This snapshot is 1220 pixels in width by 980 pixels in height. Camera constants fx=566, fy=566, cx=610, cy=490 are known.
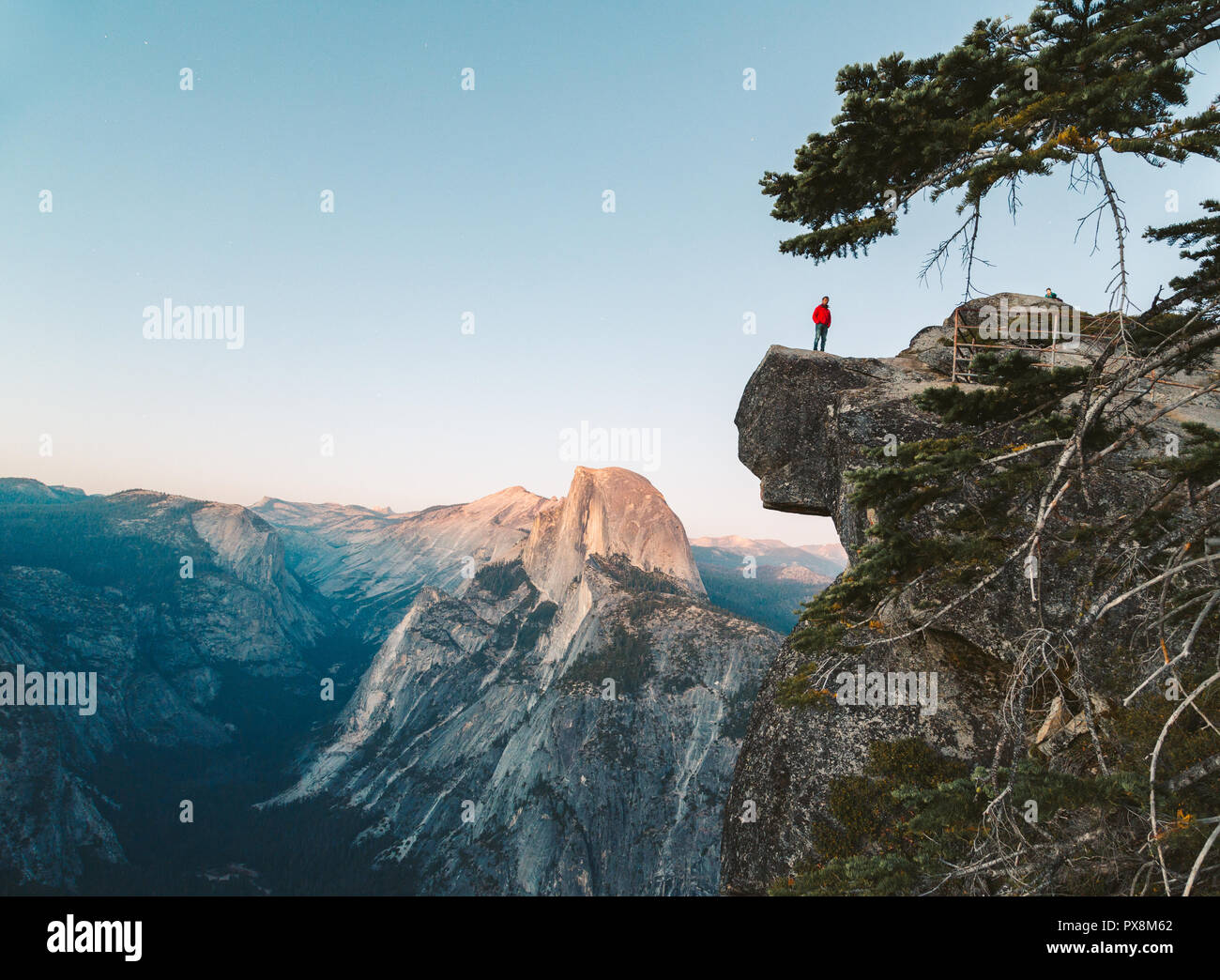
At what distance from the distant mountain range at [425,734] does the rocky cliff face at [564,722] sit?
44cm

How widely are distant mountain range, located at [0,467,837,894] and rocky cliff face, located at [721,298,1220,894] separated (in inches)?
3434

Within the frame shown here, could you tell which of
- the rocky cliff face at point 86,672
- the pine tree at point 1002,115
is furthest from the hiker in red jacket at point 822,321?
the rocky cliff face at point 86,672

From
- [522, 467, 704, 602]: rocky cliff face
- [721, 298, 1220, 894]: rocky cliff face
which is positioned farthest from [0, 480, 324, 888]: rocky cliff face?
[721, 298, 1220, 894]: rocky cliff face

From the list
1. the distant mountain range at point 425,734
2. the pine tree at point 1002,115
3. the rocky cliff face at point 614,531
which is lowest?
the distant mountain range at point 425,734

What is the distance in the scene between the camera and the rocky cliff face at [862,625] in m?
13.0

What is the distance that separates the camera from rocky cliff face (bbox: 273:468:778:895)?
98.2 meters

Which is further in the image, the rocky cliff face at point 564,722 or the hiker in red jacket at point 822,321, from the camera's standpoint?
the rocky cliff face at point 564,722

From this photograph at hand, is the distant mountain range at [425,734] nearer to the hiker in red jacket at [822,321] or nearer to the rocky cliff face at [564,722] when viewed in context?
the rocky cliff face at [564,722]

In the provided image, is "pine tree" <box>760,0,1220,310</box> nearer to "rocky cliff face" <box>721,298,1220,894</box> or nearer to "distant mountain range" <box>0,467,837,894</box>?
"rocky cliff face" <box>721,298,1220,894</box>

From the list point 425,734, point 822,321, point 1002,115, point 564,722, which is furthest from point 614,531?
point 1002,115

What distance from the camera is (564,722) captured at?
109812 mm
